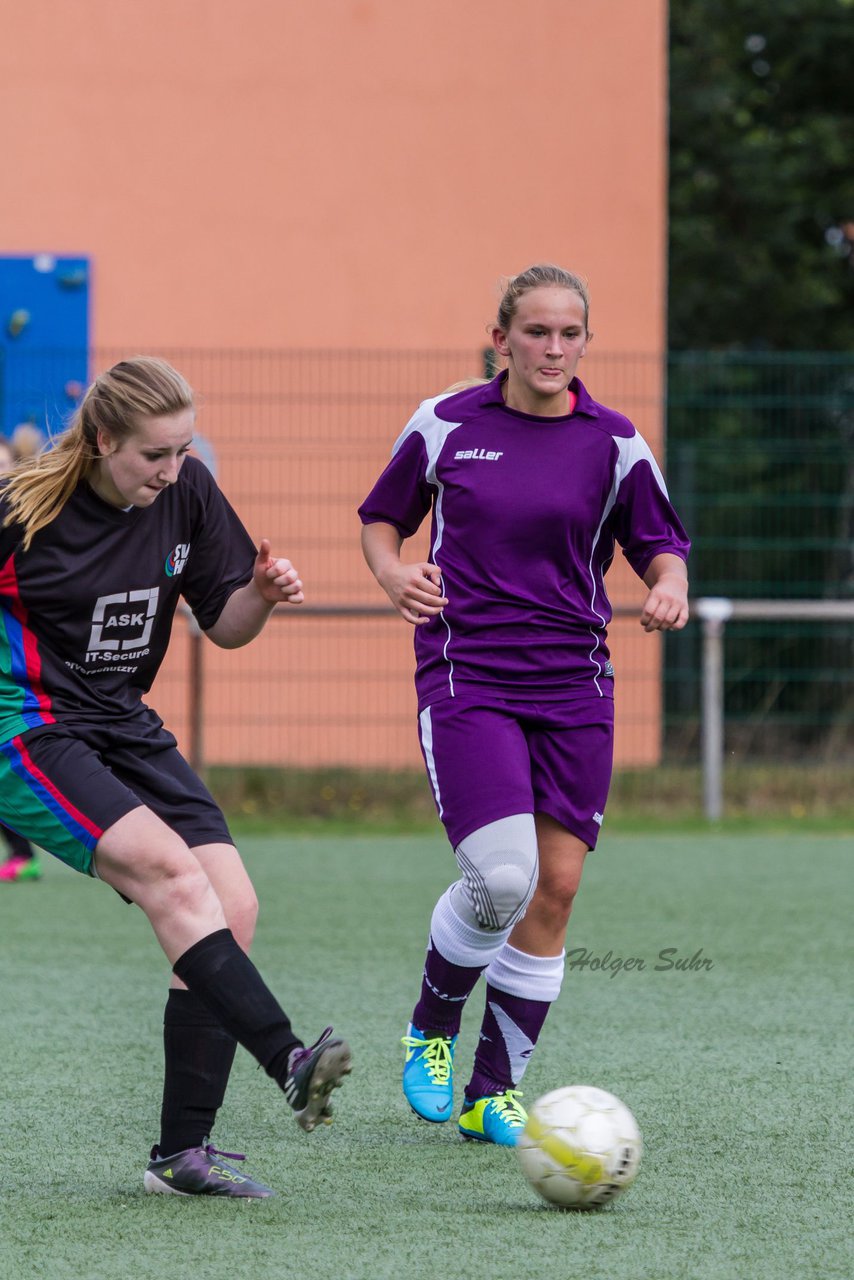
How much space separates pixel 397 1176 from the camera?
3.73 meters

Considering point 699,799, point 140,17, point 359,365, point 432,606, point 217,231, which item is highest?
point 140,17

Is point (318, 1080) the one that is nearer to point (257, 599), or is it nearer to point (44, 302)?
point (257, 599)

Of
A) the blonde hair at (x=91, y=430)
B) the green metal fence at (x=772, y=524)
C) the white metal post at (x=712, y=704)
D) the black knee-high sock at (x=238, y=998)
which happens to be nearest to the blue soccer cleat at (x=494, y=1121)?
the black knee-high sock at (x=238, y=998)

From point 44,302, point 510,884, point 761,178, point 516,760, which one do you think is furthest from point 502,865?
point 761,178

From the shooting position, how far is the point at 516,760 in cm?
399

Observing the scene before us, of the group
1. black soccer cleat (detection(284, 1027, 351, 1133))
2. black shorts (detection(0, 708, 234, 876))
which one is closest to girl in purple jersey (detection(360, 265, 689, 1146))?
black shorts (detection(0, 708, 234, 876))

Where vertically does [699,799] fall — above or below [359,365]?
below

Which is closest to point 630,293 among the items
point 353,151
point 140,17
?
point 353,151

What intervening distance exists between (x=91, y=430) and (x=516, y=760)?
112cm

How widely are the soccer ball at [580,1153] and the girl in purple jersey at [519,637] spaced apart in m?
0.55

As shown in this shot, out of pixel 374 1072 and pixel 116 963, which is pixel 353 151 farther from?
pixel 374 1072

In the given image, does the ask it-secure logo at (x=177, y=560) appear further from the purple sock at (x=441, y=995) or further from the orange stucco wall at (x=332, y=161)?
the orange stucco wall at (x=332, y=161)

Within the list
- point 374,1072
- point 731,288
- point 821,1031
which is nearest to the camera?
point 374,1072

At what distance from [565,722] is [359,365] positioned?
7.65 metres
